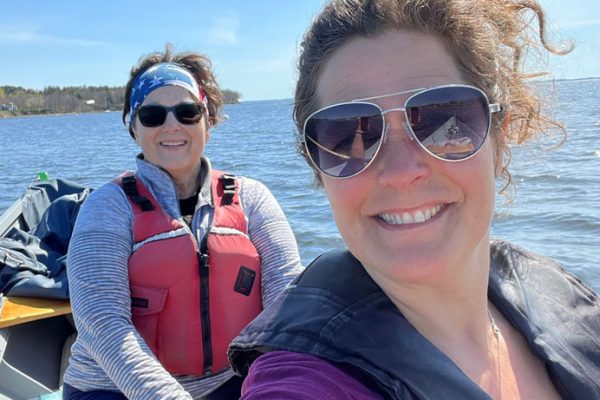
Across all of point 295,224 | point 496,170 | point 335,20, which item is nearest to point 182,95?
point 335,20

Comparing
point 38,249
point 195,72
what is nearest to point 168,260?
point 195,72

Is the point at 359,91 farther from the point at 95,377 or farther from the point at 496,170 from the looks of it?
the point at 95,377

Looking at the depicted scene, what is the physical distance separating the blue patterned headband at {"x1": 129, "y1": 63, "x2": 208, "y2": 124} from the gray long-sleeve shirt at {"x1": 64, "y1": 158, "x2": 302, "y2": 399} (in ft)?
1.03

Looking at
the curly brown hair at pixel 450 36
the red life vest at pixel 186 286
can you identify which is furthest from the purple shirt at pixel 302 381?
the red life vest at pixel 186 286

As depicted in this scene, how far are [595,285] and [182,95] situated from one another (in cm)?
463

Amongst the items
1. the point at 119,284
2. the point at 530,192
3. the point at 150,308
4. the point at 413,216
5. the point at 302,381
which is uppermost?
the point at 413,216

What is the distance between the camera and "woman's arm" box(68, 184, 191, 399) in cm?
220

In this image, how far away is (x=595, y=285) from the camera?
568 centimetres

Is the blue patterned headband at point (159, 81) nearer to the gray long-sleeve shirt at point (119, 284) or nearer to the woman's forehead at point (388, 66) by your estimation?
the gray long-sleeve shirt at point (119, 284)

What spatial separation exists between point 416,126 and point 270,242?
62.1 inches

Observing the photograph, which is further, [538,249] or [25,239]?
[538,249]

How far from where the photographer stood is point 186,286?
2533 mm

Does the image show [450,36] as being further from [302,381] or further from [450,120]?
[302,381]

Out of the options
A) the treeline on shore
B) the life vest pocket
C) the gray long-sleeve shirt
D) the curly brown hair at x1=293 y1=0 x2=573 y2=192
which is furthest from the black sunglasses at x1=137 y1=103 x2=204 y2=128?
the treeline on shore
